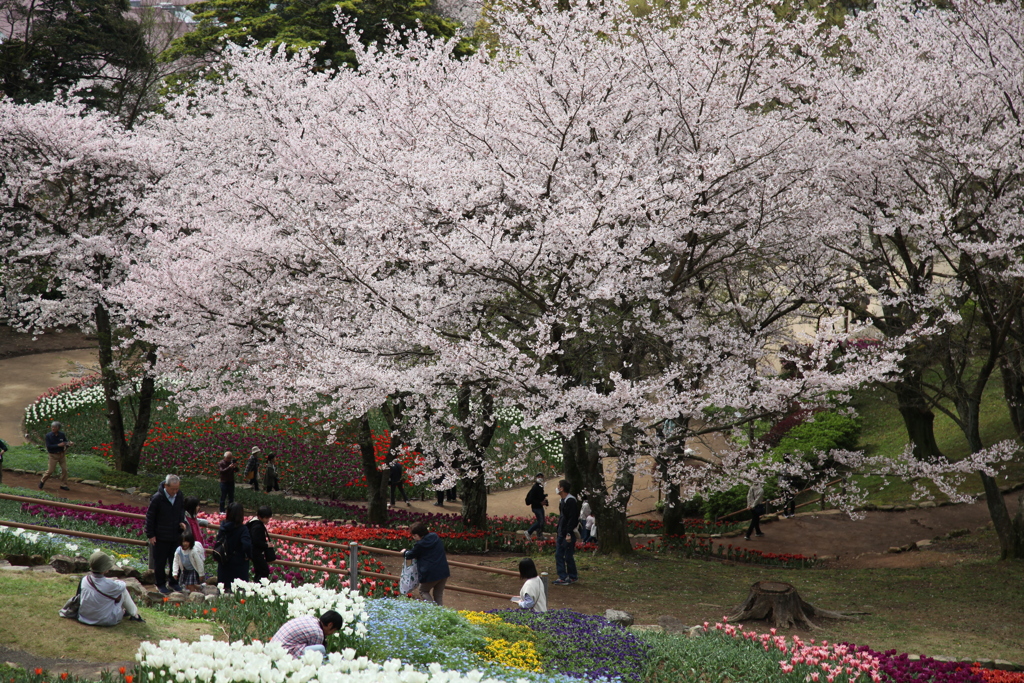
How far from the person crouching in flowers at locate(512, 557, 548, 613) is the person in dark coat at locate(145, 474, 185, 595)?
384 centimetres

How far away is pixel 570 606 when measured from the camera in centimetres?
1119

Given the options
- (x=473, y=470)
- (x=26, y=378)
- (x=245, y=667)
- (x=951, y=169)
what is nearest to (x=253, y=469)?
(x=473, y=470)

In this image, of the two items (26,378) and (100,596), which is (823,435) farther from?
(26,378)

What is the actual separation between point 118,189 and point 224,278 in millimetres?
6732

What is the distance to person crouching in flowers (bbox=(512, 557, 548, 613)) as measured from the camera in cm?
902

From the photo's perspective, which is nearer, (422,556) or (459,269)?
(422,556)

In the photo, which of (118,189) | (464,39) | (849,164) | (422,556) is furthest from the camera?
(464,39)

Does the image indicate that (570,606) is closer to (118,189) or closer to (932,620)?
(932,620)

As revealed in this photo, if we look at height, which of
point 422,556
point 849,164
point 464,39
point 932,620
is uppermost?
point 464,39

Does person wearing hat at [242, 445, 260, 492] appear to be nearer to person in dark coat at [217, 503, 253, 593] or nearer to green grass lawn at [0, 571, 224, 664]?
person in dark coat at [217, 503, 253, 593]

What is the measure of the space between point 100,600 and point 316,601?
5.88 feet

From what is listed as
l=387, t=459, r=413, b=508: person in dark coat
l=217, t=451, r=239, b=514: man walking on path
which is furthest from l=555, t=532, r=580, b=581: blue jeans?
l=387, t=459, r=413, b=508: person in dark coat

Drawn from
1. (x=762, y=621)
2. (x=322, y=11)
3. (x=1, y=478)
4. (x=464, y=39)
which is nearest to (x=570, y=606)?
(x=762, y=621)

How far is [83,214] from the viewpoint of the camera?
66.1ft
